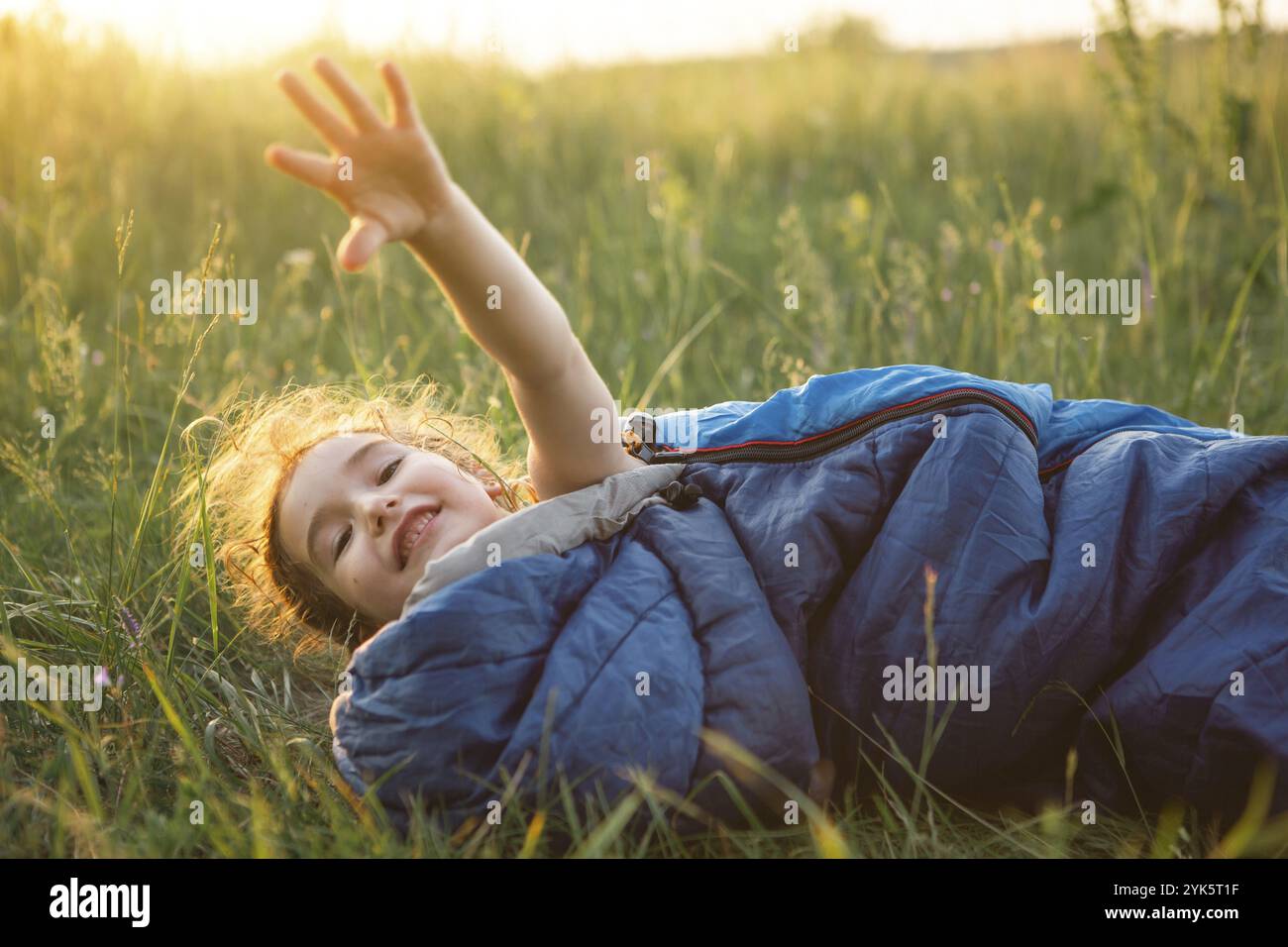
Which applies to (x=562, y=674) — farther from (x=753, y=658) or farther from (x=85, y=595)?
(x=85, y=595)

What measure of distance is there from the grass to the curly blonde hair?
0.09 meters

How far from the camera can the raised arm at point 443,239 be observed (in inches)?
54.0

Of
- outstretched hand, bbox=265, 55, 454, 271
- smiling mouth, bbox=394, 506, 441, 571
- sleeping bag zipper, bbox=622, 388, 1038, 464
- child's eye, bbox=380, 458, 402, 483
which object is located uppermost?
outstretched hand, bbox=265, 55, 454, 271

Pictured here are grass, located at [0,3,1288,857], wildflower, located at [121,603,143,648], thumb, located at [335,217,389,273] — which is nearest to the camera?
thumb, located at [335,217,389,273]

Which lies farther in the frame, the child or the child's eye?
the child's eye

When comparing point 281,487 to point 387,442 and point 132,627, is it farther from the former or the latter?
point 132,627

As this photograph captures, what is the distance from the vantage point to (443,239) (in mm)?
1483

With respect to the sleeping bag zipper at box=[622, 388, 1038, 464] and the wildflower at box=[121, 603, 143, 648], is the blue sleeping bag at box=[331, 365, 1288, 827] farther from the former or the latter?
the wildflower at box=[121, 603, 143, 648]

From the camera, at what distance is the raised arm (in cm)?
137

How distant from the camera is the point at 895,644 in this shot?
5.47ft

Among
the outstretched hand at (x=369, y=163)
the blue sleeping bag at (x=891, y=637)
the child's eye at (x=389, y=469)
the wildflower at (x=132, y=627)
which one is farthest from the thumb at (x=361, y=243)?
the wildflower at (x=132, y=627)

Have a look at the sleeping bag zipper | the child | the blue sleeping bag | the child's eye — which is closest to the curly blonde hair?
the child

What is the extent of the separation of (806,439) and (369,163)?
81 centimetres

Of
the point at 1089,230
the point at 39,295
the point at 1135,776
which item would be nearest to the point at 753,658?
the point at 1135,776
